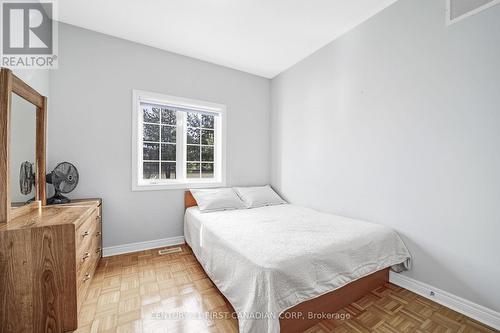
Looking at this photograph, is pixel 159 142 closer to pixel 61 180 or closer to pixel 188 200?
pixel 188 200

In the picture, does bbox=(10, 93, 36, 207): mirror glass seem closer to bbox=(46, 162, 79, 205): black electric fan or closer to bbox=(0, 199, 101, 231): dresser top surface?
bbox=(0, 199, 101, 231): dresser top surface

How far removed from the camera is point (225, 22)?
2283 millimetres

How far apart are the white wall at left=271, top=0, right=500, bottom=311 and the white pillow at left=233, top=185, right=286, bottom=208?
722 millimetres

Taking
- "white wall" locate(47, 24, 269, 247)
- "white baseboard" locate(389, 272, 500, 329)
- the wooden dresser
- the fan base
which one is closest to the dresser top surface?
the wooden dresser

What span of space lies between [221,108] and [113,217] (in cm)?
209

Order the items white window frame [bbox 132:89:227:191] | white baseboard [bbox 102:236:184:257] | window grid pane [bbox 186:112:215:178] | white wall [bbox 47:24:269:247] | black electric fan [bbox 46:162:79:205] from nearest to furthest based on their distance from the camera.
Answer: black electric fan [bbox 46:162:79:205], white wall [bbox 47:24:269:247], white baseboard [bbox 102:236:184:257], white window frame [bbox 132:89:227:191], window grid pane [bbox 186:112:215:178]

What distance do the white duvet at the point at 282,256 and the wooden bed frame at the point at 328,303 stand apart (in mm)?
98

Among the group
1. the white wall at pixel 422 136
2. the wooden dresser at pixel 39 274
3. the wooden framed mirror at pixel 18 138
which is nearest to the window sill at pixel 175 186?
the wooden framed mirror at pixel 18 138

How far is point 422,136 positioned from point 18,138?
3.22 meters

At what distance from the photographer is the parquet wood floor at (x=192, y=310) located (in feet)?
4.68

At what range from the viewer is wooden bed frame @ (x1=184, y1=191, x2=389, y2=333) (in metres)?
1.30

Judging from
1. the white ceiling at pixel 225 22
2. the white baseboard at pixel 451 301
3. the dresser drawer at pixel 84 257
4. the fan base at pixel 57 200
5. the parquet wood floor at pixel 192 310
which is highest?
the white ceiling at pixel 225 22

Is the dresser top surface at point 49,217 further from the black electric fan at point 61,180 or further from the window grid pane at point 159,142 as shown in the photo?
the window grid pane at point 159,142

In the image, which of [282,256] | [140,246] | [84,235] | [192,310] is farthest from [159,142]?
[282,256]
